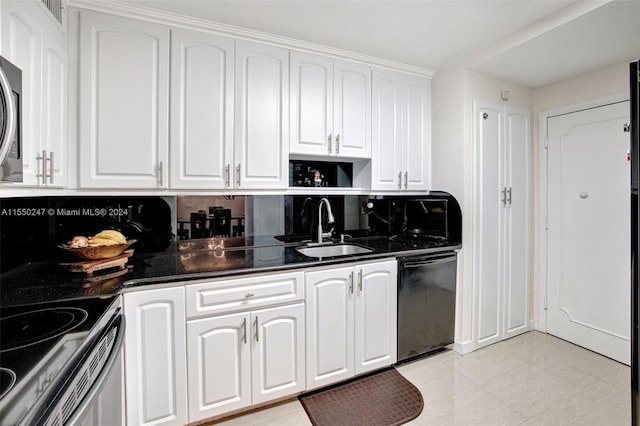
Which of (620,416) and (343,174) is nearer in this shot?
(620,416)

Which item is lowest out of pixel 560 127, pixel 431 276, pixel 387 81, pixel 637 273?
pixel 431 276

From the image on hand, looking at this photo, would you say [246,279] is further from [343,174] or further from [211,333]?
[343,174]

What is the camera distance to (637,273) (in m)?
1.17

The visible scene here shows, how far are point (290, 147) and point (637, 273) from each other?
1899 mm

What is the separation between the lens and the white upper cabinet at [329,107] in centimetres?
216

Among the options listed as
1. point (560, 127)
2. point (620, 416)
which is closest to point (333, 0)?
point (560, 127)

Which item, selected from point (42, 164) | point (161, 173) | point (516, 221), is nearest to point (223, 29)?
point (161, 173)

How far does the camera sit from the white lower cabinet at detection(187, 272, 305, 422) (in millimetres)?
1595

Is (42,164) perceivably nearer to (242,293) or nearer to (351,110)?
(242,293)

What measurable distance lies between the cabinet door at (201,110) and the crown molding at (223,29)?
0.17 feet

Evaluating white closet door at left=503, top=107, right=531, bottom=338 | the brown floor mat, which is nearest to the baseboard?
white closet door at left=503, top=107, right=531, bottom=338

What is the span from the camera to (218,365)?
1.63 m

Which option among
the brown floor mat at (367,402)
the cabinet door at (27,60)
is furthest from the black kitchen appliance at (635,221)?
the cabinet door at (27,60)

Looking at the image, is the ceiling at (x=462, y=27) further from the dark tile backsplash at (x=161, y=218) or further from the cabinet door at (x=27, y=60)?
the dark tile backsplash at (x=161, y=218)
